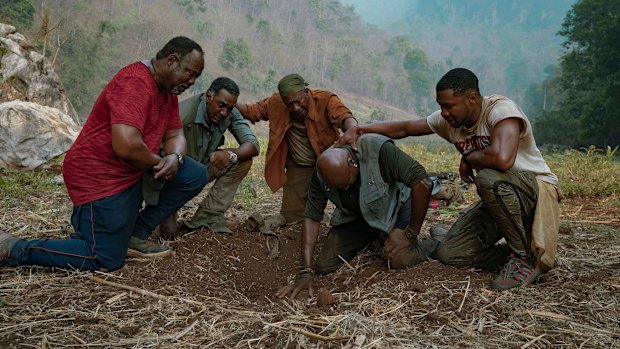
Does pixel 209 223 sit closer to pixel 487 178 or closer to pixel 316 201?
pixel 316 201

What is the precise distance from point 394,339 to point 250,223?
7.06ft

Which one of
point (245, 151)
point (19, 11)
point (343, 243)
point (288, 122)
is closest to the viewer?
point (343, 243)

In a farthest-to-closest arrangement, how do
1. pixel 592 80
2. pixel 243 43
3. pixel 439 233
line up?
pixel 243 43, pixel 592 80, pixel 439 233

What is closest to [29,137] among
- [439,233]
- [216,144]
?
[216,144]

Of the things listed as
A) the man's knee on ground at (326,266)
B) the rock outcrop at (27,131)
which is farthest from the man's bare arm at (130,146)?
the rock outcrop at (27,131)

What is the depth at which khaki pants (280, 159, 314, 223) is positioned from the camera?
171 inches

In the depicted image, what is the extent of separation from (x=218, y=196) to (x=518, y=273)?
7.29 ft

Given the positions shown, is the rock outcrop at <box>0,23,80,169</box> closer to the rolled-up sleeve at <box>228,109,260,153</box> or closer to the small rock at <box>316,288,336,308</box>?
the rolled-up sleeve at <box>228,109,260,153</box>

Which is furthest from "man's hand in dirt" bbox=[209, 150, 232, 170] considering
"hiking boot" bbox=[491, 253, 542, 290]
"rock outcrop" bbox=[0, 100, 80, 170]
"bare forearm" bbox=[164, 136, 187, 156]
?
"rock outcrop" bbox=[0, 100, 80, 170]

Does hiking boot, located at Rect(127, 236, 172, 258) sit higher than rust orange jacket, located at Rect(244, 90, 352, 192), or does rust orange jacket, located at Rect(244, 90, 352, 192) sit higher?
rust orange jacket, located at Rect(244, 90, 352, 192)

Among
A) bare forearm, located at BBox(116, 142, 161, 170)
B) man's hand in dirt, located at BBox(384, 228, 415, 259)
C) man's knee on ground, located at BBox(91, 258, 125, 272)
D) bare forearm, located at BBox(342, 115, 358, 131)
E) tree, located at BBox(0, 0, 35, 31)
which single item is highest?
tree, located at BBox(0, 0, 35, 31)

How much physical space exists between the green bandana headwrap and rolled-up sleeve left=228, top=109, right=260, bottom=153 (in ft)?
1.38

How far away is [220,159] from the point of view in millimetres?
3814

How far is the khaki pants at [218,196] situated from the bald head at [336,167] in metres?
1.23
